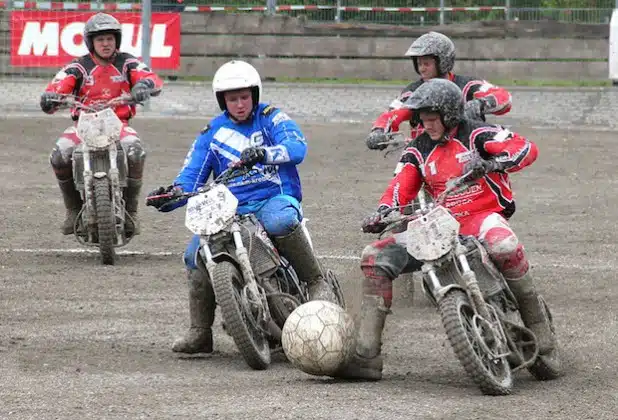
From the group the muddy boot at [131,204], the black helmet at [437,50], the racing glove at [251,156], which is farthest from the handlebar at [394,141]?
the muddy boot at [131,204]

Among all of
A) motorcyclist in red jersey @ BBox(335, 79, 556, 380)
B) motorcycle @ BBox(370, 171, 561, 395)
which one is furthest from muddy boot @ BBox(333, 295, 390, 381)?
motorcycle @ BBox(370, 171, 561, 395)

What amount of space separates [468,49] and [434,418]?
19542 millimetres

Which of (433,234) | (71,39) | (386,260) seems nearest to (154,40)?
(71,39)

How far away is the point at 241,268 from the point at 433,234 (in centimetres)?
118

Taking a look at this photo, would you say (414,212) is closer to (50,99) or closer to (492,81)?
(50,99)

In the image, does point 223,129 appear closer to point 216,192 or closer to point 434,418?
point 216,192

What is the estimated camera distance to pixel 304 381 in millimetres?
7934

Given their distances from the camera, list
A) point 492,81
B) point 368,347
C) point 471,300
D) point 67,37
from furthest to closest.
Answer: point 492,81 < point 67,37 < point 368,347 < point 471,300

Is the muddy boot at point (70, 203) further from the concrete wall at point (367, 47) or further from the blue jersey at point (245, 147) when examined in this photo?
the concrete wall at point (367, 47)

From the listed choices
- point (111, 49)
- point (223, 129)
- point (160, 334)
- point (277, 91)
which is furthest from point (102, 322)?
point (277, 91)

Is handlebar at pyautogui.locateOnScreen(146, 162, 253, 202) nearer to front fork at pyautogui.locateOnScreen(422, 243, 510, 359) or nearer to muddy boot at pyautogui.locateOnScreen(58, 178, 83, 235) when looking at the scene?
front fork at pyautogui.locateOnScreen(422, 243, 510, 359)

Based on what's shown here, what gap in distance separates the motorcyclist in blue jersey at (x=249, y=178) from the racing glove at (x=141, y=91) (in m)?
3.34

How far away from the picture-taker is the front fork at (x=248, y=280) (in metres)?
8.33

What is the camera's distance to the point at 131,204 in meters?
12.7
